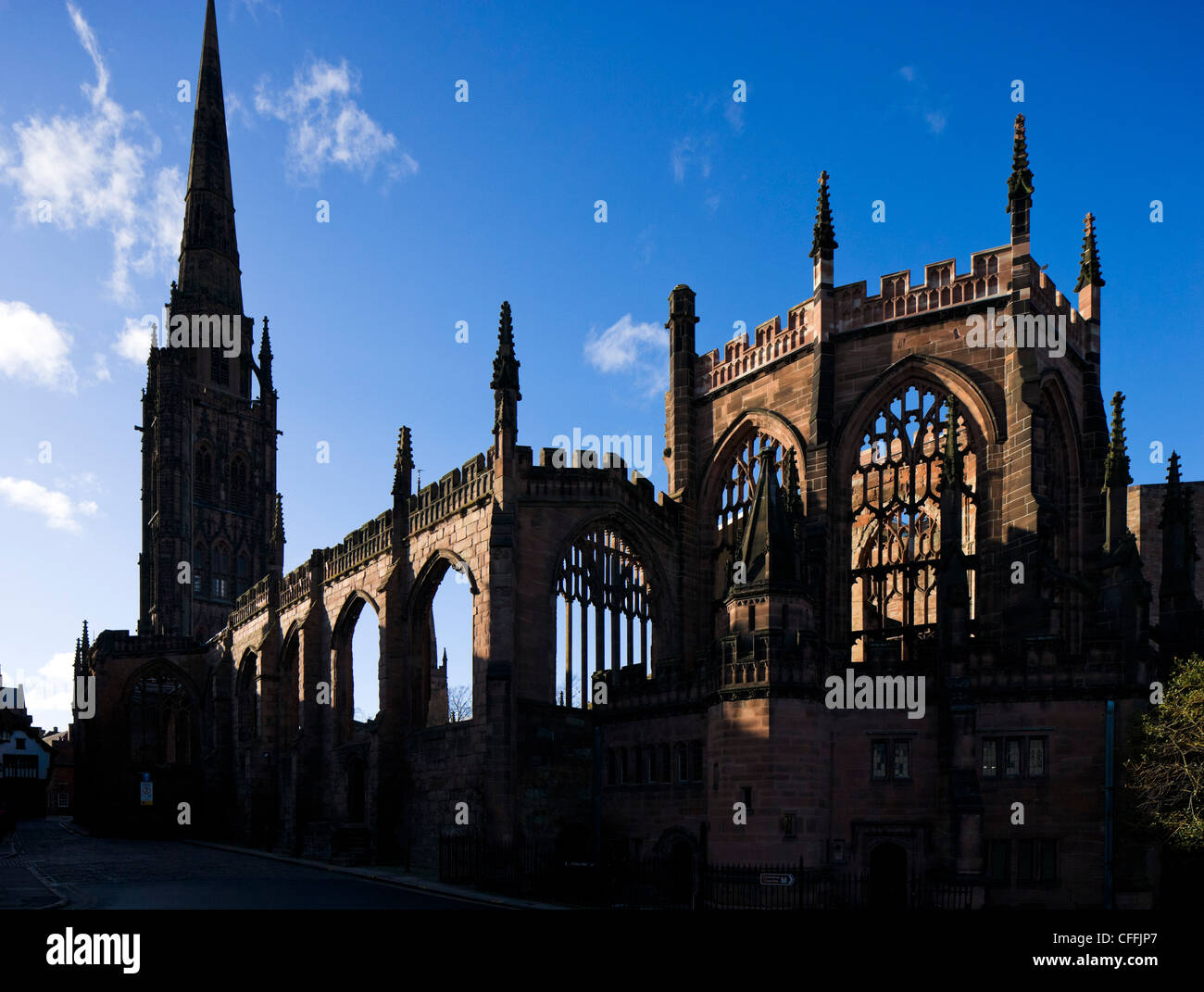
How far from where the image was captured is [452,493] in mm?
36438

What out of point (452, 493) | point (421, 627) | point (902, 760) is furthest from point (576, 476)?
point (902, 760)

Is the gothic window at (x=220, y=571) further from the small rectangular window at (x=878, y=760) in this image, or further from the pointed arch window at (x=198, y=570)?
the small rectangular window at (x=878, y=760)

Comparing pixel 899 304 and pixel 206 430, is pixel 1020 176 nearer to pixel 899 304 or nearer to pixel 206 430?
pixel 899 304

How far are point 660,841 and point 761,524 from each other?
357 inches

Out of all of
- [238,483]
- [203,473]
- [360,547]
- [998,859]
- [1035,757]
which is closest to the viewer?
[998,859]

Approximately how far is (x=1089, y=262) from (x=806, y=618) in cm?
1662

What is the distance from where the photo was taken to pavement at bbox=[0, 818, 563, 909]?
2458cm

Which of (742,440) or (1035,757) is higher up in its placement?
(742,440)

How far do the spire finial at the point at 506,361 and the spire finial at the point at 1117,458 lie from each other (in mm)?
16663

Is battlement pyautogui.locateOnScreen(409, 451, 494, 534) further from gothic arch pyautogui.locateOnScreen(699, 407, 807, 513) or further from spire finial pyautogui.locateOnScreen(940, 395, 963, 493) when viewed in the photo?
spire finial pyautogui.locateOnScreen(940, 395, 963, 493)

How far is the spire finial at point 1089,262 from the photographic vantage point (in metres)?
35.3

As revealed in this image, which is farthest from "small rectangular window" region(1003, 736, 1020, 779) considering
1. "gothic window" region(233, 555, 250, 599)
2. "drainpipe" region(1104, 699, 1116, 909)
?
"gothic window" region(233, 555, 250, 599)

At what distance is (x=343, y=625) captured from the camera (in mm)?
43938
